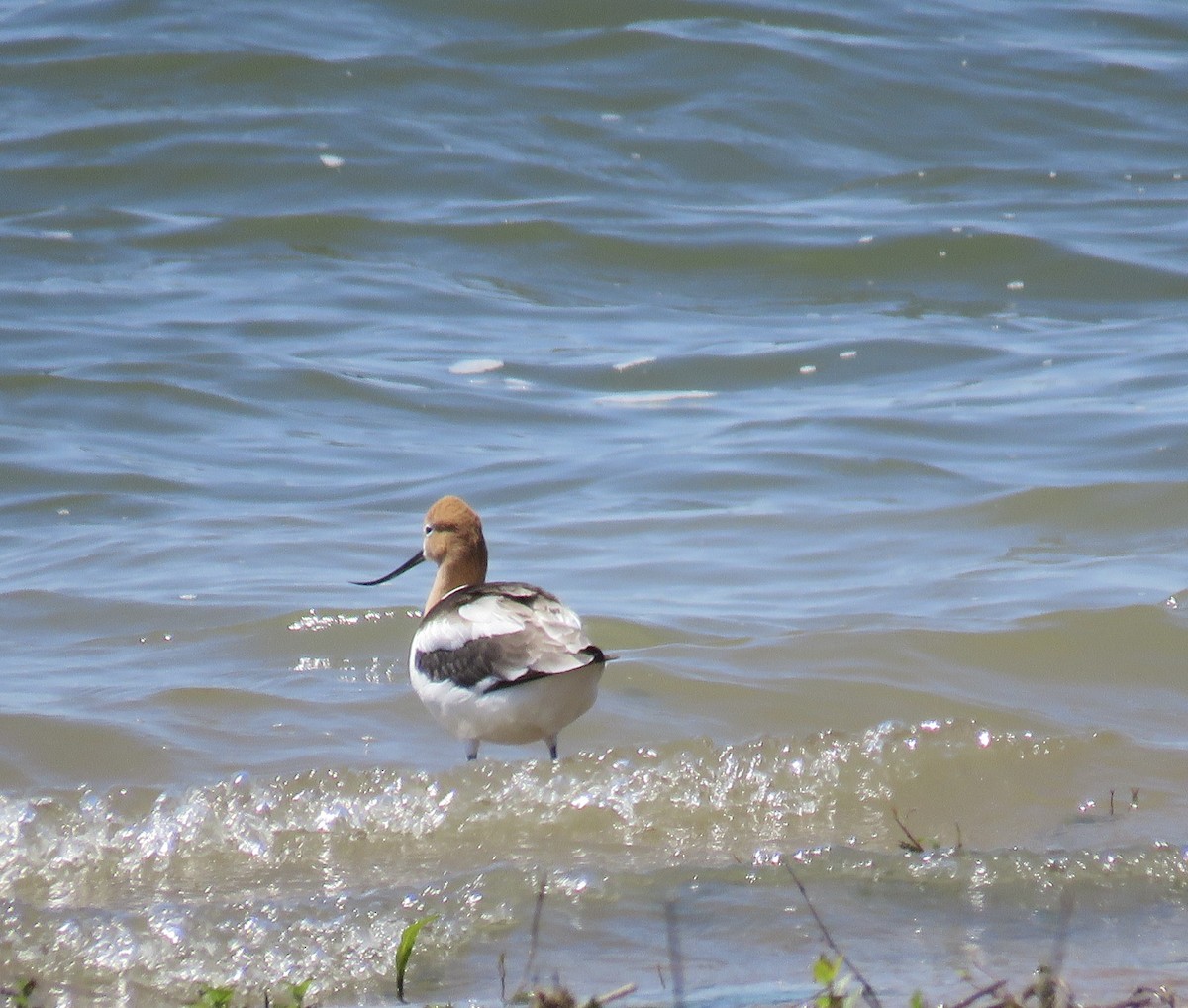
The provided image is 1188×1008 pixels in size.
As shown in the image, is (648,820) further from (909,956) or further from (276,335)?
(276,335)

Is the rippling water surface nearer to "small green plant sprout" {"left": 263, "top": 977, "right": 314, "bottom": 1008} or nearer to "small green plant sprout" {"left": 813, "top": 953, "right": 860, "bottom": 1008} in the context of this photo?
"small green plant sprout" {"left": 263, "top": 977, "right": 314, "bottom": 1008}

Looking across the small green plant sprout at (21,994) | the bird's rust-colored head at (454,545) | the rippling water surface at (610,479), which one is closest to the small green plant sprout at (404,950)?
the rippling water surface at (610,479)

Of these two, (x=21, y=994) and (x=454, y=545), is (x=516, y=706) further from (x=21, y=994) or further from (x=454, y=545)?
(x=21, y=994)

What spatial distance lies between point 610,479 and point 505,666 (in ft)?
15.6

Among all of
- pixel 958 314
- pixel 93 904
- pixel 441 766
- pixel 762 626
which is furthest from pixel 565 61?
pixel 93 904

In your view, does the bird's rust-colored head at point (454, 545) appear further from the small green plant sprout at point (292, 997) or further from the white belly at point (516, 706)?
the small green plant sprout at point (292, 997)

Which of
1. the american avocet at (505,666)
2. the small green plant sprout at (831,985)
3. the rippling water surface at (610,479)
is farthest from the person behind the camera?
the american avocet at (505,666)

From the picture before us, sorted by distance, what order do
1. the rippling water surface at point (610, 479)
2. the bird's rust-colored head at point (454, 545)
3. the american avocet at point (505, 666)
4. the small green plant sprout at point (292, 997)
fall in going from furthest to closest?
the bird's rust-colored head at point (454, 545)
the american avocet at point (505, 666)
the rippling water surface at point (610, 479)
the small green plant sprout at point (292, 997)

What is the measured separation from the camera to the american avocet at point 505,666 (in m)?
5.79

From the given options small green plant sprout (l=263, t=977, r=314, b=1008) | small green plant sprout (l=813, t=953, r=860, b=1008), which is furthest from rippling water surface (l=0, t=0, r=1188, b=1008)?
small green plant sprout (l=813, t=953, r=860, b=1008)

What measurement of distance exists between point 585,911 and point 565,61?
15397mm

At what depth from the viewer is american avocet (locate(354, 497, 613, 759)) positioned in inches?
228

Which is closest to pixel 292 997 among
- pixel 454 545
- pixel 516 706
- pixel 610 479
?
pixel 516 706

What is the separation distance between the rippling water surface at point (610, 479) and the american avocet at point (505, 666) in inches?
8.3
